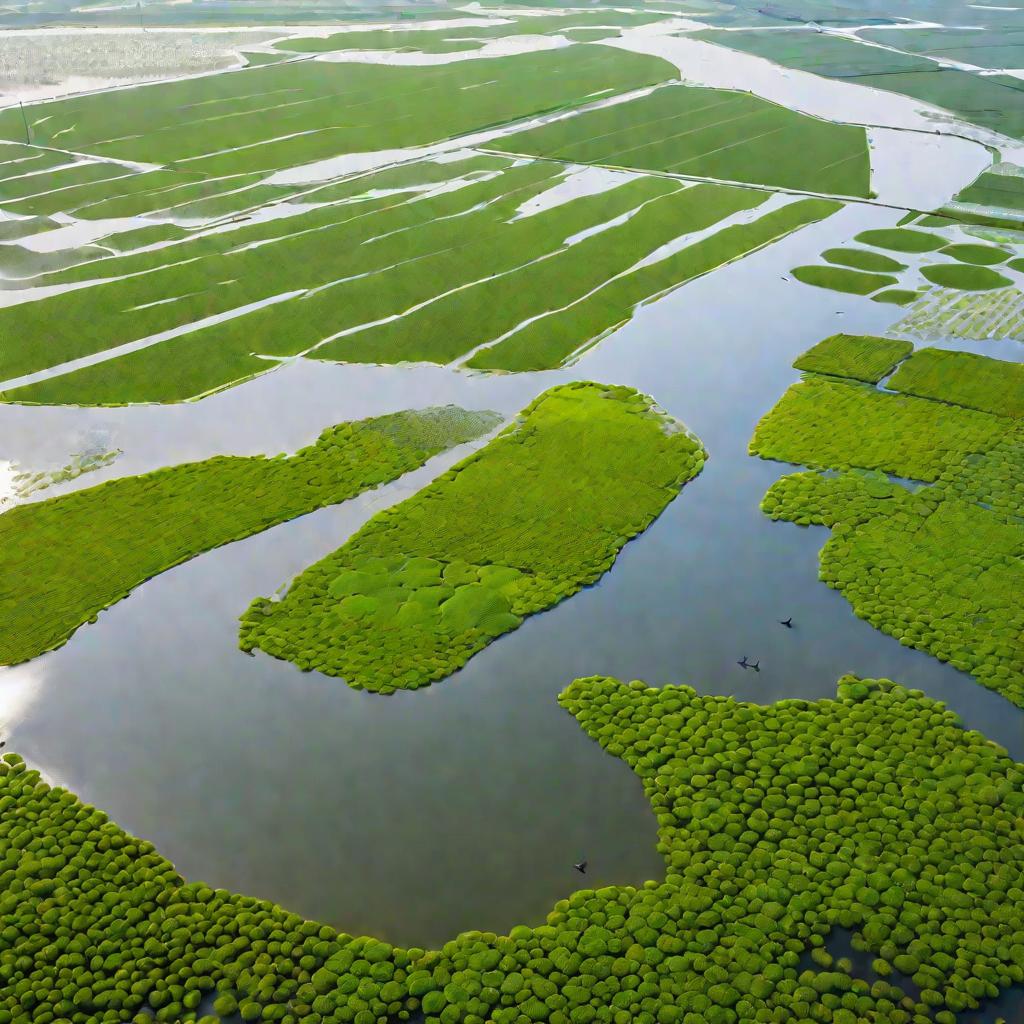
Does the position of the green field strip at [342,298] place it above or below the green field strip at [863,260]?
above

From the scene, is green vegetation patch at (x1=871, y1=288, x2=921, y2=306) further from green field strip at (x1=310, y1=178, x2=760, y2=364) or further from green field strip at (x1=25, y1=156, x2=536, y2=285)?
green field strip at (x1=25, y1=156, x2=536, y2=285)

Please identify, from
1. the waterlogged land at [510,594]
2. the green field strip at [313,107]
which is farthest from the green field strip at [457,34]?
the waterlogged land at [510,594]

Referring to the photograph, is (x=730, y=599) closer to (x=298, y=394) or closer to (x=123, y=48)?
(x=298, y=394)

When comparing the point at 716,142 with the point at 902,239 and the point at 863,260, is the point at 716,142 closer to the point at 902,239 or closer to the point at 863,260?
the point at 902,239

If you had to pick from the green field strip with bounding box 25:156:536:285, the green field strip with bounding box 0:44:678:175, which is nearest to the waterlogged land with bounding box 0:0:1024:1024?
the green field strip with bounding box 25:156:536:285

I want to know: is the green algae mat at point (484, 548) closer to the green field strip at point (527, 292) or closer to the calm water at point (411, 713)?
the calm water at point (411, 713)

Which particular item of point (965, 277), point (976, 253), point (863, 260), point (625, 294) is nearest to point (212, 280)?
point (625, 294)
